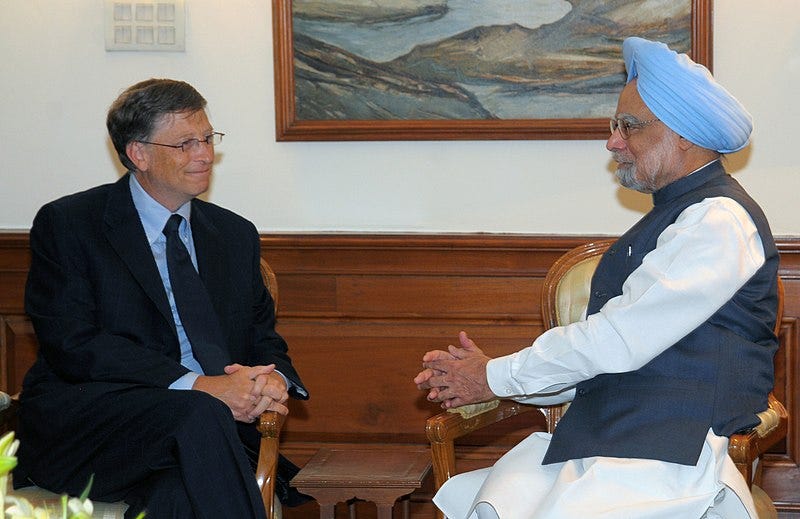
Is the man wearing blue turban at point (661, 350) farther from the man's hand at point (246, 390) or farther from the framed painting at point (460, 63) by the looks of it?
the framed painting at point (460, 63)

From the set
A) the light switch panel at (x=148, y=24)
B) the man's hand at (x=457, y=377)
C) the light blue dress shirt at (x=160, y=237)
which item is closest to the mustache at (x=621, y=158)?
the man's hand at (x=457, y=377)

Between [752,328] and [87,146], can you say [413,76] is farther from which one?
[752,328]

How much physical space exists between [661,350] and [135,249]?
165 cm

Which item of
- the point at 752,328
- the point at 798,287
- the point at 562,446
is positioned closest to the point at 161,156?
the point at 562,446

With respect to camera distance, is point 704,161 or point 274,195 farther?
point 274,195

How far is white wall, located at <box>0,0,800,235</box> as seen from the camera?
13.5ft

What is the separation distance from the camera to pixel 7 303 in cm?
457

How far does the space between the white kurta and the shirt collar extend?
1.34 meters

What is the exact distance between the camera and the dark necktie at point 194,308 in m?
3.43

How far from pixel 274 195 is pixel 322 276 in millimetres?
382

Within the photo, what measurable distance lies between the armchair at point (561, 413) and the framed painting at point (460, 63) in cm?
79

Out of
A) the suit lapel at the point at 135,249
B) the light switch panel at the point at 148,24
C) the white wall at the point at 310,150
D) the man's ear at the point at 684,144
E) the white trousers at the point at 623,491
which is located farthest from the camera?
the light switch panel at the point at 148,24

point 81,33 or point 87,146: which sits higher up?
point 81,33

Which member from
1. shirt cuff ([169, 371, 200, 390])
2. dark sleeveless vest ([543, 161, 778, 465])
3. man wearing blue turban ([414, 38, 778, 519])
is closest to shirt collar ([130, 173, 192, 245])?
shirt cuff ([169, 371, 200, 390])
